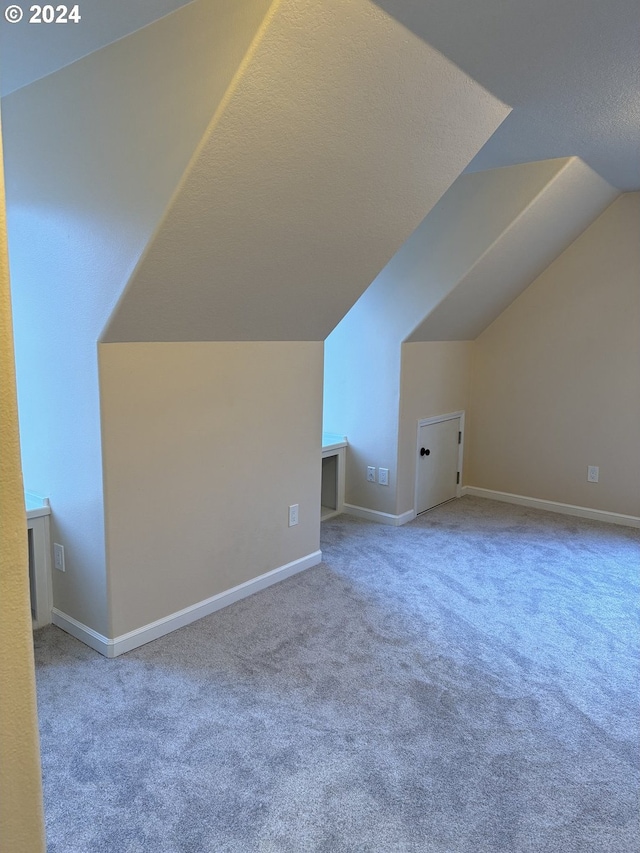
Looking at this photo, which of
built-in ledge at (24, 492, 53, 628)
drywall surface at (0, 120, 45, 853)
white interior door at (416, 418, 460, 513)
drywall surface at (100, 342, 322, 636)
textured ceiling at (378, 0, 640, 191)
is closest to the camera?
drywall surface at (0, 120, 45, 853)

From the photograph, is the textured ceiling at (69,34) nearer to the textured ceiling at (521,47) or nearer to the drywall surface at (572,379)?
the textured ceiling at (521,47)

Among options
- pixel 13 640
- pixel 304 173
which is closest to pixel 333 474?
pixel 304 173

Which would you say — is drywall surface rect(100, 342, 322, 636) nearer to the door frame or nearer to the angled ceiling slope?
the angled ceiling slope

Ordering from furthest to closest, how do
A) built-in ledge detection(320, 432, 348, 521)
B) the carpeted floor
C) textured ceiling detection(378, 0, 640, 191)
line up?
built-in ledge detection(320, 432, 348, 521), textured ceiling detection(378, 0, 640, 191), the carpeted floor

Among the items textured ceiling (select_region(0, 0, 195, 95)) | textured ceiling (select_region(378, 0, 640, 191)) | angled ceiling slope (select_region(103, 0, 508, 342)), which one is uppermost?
textured ceiling (select_region(378, 0, 640, 191))

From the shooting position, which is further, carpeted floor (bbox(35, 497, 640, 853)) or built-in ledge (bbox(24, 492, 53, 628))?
built-in ledge (bbox(24, 492, 53, 628))

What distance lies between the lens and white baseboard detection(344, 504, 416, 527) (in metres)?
4.01

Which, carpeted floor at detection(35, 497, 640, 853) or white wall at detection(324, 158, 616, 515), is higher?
white wall at detection(324, 158, 616, 515)

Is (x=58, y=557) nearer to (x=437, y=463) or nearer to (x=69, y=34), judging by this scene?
(x=69, y=34)

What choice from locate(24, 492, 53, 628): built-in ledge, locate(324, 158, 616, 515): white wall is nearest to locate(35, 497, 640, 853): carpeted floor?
locate(24, 492, 53, 628): built-in ledge

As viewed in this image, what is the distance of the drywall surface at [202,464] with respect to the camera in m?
2.33

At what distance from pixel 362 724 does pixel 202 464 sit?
124 centimetres

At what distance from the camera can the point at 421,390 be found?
4.09 meters

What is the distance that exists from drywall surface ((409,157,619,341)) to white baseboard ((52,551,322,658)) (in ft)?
6.12
